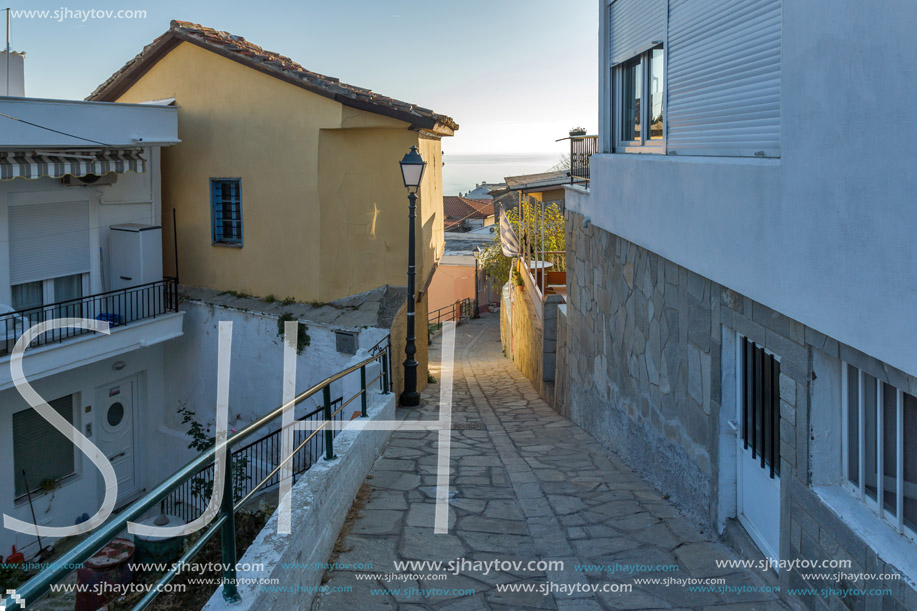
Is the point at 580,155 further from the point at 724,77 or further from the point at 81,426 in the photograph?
the point at 81,426

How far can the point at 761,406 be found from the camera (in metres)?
5.22

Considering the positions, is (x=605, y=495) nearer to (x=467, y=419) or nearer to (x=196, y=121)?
(x=467, y=419)

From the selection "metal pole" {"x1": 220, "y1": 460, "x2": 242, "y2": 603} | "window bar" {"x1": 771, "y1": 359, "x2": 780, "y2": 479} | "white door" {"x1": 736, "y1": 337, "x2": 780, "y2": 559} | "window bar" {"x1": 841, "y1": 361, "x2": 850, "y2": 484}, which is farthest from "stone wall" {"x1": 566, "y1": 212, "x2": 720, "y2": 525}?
"metal pole" {"x1": 220, "y1": 460, "x2": 242, "y2": 603}

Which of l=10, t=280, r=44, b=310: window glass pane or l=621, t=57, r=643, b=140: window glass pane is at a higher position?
l=621, t=57, r=643, b=140: window glass pane

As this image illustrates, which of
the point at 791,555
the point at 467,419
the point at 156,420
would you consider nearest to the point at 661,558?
the point at 791,555

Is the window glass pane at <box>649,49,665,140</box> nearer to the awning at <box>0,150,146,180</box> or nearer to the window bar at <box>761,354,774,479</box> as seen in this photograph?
the window bar at <box>761,354,774,479</box>

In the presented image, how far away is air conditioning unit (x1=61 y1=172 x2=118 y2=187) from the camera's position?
12.5 metres

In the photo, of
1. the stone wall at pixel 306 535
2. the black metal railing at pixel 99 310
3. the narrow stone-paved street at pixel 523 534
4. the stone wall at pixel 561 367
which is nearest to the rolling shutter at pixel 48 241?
the black metal railing at pixel 99 310

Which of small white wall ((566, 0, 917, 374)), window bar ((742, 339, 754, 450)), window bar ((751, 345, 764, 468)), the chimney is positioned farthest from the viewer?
the chimney

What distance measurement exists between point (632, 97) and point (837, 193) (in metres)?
5.24

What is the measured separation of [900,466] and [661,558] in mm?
2159

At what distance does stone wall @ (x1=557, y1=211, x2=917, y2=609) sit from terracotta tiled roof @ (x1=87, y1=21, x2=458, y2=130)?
11.7ft

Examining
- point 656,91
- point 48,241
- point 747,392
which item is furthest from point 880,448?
point 48,241

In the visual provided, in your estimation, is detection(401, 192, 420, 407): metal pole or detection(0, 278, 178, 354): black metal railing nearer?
detection(401, 192, 420, 407): metal pole
